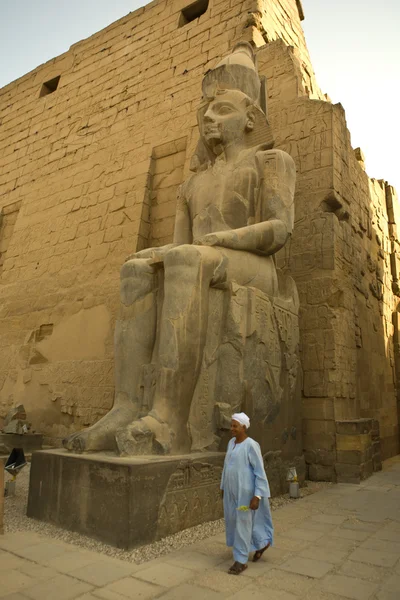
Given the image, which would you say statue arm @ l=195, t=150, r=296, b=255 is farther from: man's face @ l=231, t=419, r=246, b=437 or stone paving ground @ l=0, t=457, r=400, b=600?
stone paving ground @ l=0, t=457, r=400, b=600

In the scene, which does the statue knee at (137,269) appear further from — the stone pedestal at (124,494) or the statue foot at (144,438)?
the stone pedestal at (124,494)

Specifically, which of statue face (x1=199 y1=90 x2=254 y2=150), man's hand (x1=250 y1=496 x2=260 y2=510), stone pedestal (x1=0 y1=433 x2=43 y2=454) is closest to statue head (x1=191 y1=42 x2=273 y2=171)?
statue face (x1=199 y1=90 x2=254 y2=150)

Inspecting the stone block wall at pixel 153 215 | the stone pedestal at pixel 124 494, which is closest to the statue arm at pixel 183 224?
the stone block wall at pixel 153 215

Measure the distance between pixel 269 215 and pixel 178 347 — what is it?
139 cm

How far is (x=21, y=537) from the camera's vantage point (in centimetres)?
251

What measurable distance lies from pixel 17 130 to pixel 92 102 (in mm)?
2047

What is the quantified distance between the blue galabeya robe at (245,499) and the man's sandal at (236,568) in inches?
0.6

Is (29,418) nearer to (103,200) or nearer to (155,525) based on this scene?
(103,200)

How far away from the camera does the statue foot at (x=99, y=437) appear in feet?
9.42

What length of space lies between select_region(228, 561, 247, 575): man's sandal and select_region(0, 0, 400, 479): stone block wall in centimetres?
245

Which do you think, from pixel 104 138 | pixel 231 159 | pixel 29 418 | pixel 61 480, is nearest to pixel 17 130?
pixel 104 138

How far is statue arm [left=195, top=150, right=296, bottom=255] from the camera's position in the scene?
346 centimetres

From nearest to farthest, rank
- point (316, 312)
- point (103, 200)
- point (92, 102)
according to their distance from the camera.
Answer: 1. point (316, 312)
2. point (103, 200)
3. point (92, 102)

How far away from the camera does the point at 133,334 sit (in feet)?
11.0
